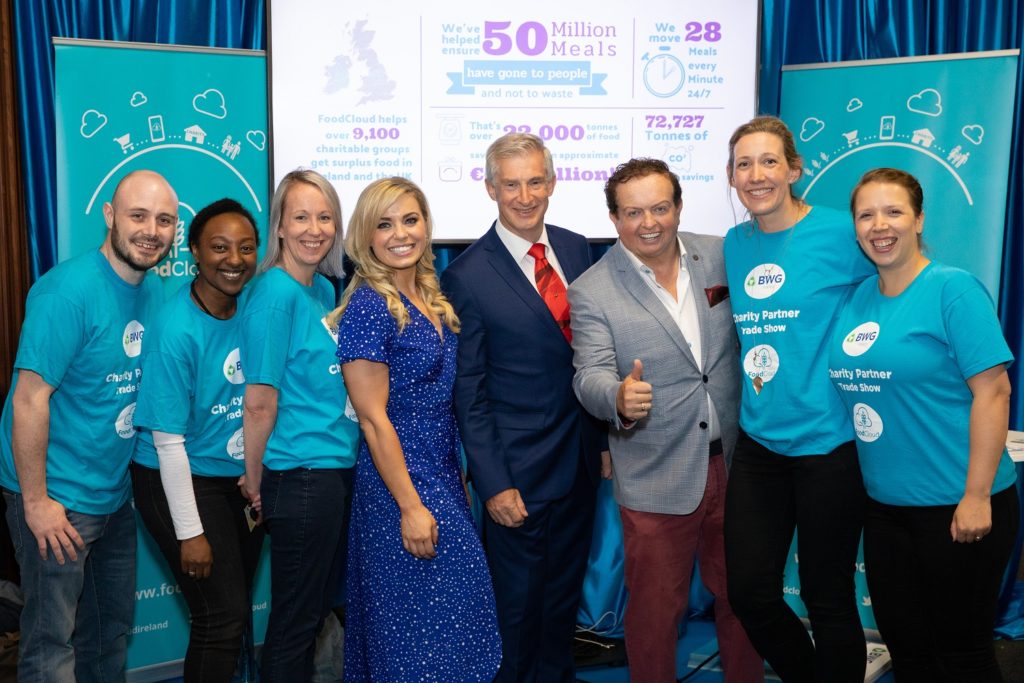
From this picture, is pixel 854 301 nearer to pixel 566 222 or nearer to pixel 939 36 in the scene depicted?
pixel 566 222

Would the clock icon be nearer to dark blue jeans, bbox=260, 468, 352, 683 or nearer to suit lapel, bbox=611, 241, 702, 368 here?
suit lapel, bbox=611, 241, 702, 368

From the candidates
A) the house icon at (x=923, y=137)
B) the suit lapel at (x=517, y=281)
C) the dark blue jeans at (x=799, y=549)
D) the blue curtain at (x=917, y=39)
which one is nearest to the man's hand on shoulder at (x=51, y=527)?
the suit lapel at (x=517, y=281)

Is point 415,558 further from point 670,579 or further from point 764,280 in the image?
point 764,280

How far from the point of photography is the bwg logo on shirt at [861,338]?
83.6 inches

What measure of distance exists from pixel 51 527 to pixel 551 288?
1.48m

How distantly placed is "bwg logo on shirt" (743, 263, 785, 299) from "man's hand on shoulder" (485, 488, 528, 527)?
33.7 inches

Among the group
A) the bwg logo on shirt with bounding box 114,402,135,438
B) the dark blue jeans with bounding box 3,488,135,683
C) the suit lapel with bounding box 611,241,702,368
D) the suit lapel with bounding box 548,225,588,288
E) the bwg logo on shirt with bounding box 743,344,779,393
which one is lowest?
the dark blue jeans with bounding box 3,488,135,683

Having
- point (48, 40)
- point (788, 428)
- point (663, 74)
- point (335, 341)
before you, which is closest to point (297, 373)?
point (335, 341)

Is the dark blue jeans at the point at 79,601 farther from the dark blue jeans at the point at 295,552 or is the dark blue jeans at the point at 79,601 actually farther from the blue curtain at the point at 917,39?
the blue curtain at the point at 917,39

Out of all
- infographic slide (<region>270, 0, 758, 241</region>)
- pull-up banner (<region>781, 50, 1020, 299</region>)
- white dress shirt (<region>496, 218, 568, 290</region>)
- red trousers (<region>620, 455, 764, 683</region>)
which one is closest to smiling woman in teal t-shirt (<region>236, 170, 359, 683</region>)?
white dress shirt (<region>496, 218, 568, 290</region>)

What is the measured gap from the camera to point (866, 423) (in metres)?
2.16

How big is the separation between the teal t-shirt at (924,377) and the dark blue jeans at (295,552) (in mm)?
1386

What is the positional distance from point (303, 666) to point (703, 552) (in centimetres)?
118

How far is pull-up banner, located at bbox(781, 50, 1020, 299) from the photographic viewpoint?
11.0 feet
